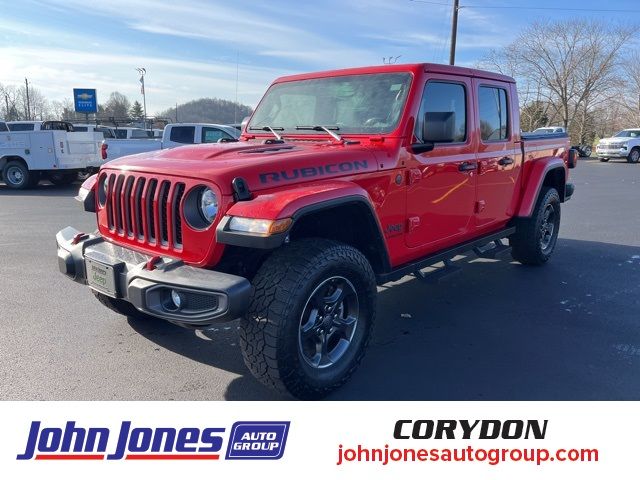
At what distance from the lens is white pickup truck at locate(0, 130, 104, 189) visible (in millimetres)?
13320

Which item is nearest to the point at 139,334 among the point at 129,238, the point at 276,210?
the point at 129,238

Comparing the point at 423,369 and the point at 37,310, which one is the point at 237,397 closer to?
the point at 423,369

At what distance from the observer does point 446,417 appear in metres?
2.79

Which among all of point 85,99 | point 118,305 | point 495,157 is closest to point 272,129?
point 118,305

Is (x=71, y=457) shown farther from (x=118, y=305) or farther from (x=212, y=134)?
(x=212, y=134)

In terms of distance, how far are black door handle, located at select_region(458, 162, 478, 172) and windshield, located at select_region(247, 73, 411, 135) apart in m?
0.83

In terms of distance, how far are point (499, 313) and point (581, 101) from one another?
42.1m

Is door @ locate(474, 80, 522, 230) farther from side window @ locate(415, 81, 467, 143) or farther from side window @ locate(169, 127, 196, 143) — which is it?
side window @ locate(169, 127, 196, 143)

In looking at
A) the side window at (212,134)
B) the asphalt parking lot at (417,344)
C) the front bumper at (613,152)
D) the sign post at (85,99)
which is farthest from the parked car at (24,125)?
the front bumper at (613,152)

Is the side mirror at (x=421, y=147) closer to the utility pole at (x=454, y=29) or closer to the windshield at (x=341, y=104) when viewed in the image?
the windshield at (x=341, y=104)

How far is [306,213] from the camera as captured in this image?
283cm

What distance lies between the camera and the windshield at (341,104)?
378cm

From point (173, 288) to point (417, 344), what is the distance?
6.58 feet

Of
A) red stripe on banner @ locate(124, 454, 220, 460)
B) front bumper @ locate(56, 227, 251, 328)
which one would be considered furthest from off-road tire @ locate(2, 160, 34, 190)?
red stripe on banner @ locate(124, 454, 220, 460)
